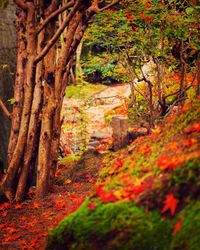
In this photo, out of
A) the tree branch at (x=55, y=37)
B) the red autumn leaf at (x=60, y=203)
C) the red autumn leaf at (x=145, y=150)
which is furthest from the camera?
the red autumn leaf at (x=60, y=203)

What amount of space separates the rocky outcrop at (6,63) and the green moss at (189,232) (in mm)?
7488

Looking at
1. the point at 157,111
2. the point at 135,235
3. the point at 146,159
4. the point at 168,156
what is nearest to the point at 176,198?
the point at 135,235

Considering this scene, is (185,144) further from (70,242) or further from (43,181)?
(43,181)

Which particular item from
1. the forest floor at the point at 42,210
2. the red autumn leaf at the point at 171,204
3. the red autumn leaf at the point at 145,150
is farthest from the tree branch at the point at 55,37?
the red autumn leaf at the point at 171,204

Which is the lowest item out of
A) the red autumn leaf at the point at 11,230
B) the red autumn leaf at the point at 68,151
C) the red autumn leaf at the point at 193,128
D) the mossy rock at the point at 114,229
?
the red autumn leaf at the point at 68,151

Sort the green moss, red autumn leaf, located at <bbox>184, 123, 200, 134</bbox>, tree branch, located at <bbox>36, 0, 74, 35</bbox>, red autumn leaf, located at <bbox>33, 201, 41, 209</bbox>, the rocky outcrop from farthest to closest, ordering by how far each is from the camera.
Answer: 1. the rocky outcrop
2. red autumn leaf, located at <bbox>33, 201, 41, 209</bbox>
3. tree branch, located at <bbox>36, 0, 74, 35</bbox>
4. red autumn leaf, located at <bbox>184, 123, 200, 134</bbox>
5. the green moss

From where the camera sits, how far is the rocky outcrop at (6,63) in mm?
9055

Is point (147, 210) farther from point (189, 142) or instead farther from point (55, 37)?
point (55, 37)

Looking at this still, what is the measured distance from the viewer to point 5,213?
20.7 ft

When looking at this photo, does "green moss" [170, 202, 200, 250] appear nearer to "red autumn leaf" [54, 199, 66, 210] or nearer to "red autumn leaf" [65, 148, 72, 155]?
"red autumn leaf" [54, 199, 66, 210]

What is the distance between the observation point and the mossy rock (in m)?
2.39

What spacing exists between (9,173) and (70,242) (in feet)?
13.7

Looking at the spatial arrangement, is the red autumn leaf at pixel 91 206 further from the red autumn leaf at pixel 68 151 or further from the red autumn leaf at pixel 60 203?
the red autumn leaf at pixel 68 151

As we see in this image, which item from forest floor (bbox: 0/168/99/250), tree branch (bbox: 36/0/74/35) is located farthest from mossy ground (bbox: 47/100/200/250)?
tree branch (bbox: 36/0/74/35)
